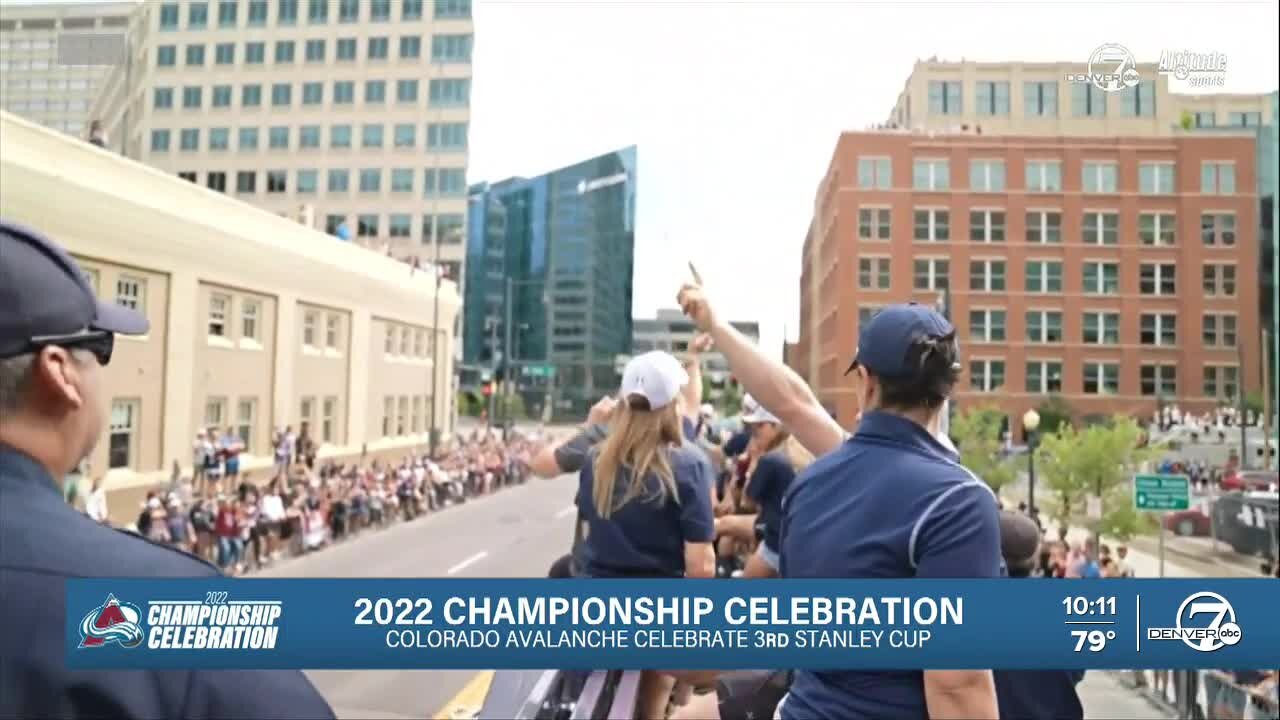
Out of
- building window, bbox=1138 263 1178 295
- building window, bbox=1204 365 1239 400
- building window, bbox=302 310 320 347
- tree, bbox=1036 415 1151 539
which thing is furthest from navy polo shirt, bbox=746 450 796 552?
tree, bbox=1036 415 1151 539

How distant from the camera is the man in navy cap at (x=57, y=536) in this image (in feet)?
2.67

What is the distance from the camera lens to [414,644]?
1534 mm

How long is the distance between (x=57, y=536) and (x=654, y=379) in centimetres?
151

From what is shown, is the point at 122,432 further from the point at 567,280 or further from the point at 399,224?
the point at 567,280

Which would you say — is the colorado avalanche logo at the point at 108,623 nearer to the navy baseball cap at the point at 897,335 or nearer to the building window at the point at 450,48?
the navy baseball cap at the point at 897,335

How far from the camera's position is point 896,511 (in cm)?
135

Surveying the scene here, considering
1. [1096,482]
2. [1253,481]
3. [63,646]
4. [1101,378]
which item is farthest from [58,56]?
[1253,481]

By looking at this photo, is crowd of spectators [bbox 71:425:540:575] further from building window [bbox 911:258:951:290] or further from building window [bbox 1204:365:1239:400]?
building window [bbox 1204:365:1239:400]

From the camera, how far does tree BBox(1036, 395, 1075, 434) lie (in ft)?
8.71

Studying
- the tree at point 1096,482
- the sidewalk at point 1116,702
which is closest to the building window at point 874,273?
the sidewalk at point 1116,702

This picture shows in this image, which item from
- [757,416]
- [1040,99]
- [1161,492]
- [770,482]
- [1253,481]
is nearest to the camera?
Answer: [1040,99]

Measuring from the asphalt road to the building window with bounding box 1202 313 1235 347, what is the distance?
2120 mm

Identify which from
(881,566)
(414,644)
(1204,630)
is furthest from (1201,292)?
(414,644)

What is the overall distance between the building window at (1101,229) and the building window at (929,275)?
1.43 ft
